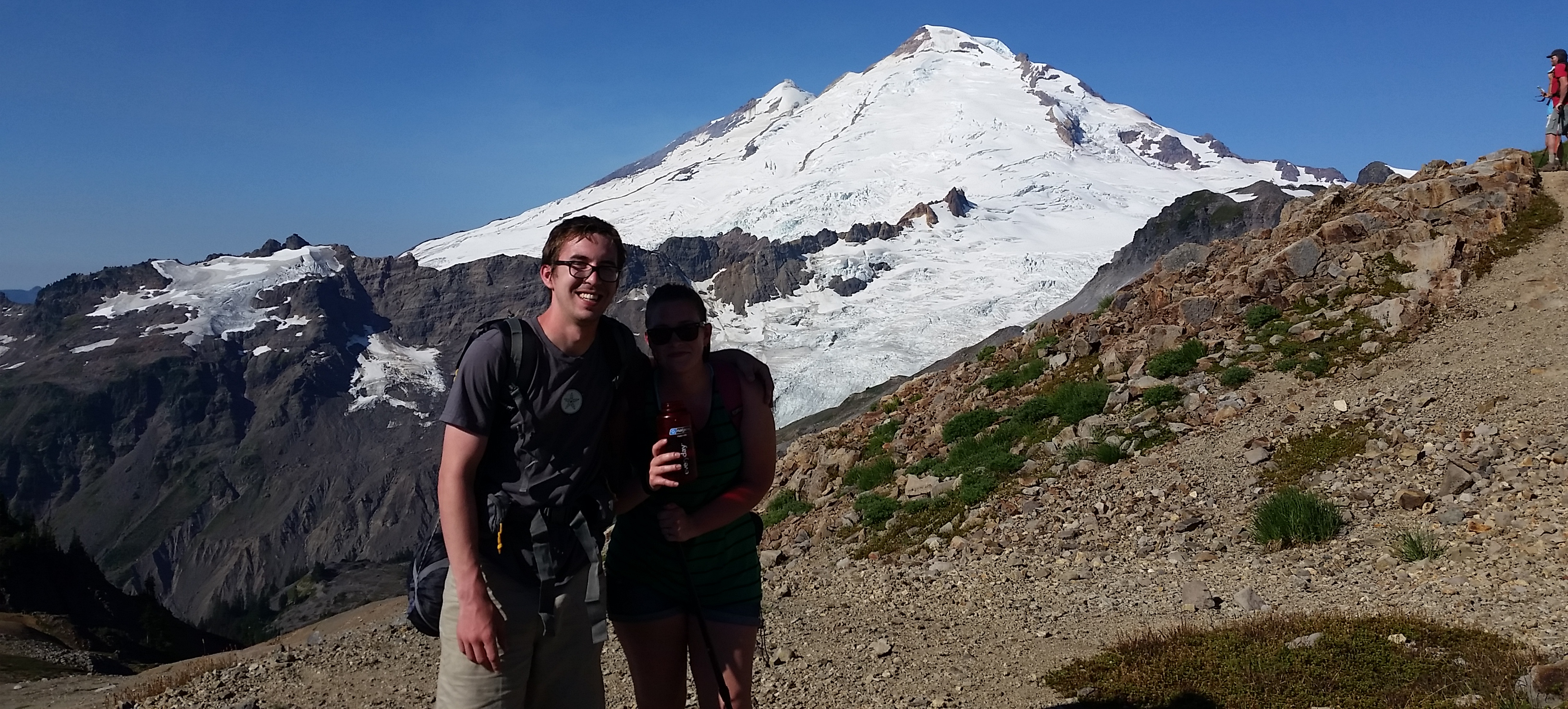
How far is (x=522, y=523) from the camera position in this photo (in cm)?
317

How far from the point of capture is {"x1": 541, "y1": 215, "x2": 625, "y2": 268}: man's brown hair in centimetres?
317

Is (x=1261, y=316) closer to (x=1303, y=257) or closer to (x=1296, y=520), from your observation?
(x=1303, y=257)

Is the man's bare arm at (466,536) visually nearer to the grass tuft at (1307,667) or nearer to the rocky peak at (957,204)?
the grass tuft at (1307,667)

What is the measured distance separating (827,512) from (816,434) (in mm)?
5279

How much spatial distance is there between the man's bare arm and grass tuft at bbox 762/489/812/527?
10.0 metres

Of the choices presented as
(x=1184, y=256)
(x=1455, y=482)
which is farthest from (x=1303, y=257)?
(x=1455, y=482)

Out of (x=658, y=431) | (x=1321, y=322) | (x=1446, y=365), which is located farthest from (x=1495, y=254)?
(x=658, y=431)

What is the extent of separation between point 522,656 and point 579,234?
1.41 m

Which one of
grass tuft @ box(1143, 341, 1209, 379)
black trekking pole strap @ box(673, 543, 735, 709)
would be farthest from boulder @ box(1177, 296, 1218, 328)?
black trekking pole strap @ box(673, 543, 735, 709)

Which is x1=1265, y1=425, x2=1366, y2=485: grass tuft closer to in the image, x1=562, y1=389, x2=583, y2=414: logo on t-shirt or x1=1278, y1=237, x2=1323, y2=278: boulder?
x1=1278, y1=237, x2=1323, y2=278: boulder

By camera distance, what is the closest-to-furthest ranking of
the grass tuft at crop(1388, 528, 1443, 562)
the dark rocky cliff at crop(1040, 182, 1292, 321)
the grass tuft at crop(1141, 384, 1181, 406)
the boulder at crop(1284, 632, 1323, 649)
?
the boulder at crop(1284, 632, 1323, 649)
the grass tuft at crop(1388, 528, 1443, 562)
the grass tuft at crop(1141, 384, 1181, 406)
the dark rocky cliff at crop(1040, 182, 1292, 321)

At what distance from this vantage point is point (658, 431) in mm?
3354

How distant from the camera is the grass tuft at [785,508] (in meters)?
13.3

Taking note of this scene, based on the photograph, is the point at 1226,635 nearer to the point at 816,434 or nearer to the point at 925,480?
the point at 925,480
